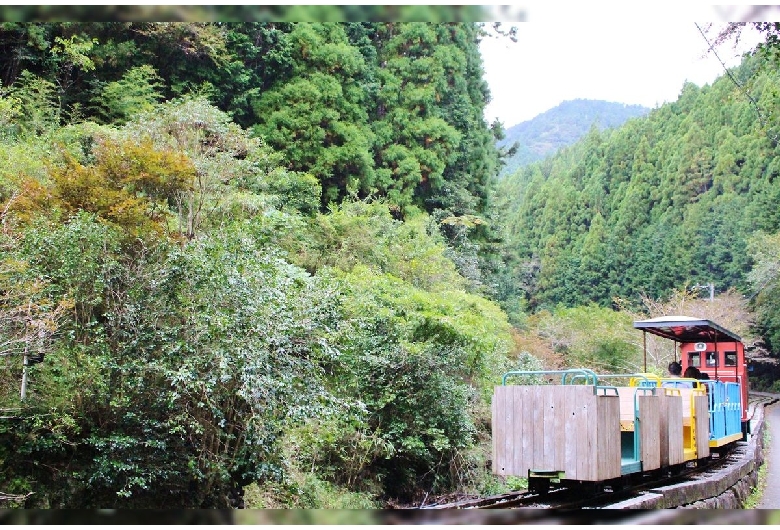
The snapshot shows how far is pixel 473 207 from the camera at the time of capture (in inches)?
977

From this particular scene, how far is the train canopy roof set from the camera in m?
10.5

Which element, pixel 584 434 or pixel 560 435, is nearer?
pixel 584 434

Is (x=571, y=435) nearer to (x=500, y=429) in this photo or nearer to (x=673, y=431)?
(x=500, y=429)

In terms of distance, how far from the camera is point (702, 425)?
9133 mm

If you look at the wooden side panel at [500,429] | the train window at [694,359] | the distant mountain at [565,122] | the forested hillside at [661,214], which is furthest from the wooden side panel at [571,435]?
the distant mountain at [565,122]

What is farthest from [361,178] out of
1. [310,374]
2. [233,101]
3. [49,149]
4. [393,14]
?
[393,14]

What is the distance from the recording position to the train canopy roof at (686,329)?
1052 centimetres

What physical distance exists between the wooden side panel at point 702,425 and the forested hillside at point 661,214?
30.4 metres

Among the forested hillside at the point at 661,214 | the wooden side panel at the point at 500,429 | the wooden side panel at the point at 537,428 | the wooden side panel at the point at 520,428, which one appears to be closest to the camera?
the wooden side panel at the point at 537,428

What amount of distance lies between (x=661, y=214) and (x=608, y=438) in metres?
52.0

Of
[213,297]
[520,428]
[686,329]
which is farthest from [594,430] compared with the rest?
[686,329]

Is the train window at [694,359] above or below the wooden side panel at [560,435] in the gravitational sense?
above

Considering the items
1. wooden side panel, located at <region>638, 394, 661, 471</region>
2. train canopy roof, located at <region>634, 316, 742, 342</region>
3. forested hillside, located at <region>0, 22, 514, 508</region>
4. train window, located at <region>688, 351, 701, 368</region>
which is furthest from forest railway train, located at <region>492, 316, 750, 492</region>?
train window, located at <region>688, 351, 701, 368</region>

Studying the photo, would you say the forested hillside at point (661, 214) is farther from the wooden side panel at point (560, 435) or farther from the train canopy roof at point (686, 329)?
the wooden side panel at point (560, 435)
